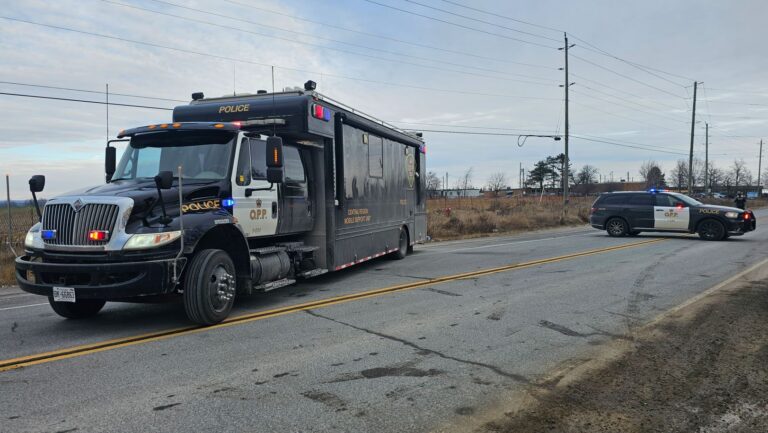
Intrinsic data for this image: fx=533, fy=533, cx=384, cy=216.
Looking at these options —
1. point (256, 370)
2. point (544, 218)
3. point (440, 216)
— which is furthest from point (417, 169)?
point (544, 218)

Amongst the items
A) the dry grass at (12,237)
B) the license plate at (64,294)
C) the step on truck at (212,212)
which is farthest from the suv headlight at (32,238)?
the dry grass at (12,237)

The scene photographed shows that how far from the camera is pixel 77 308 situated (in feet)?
22.4

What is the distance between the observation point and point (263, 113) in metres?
8.28

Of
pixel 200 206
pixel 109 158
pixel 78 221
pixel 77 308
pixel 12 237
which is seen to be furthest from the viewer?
pixel 12 237

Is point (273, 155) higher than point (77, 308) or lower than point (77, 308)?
higher

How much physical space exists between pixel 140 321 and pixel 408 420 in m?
4.43

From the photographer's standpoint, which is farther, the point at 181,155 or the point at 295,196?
the point at 295,196

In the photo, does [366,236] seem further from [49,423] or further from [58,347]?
[49,423]

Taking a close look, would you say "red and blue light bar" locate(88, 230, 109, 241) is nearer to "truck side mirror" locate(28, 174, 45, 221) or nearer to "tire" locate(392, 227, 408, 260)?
"truck side mirror" locate(28, 174, 45, 221)

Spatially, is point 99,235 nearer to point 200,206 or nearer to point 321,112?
point 200,206

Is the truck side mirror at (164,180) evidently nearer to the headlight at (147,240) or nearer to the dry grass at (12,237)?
the headlight at (147,240)

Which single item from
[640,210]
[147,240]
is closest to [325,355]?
[147,240]

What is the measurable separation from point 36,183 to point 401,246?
8.59m

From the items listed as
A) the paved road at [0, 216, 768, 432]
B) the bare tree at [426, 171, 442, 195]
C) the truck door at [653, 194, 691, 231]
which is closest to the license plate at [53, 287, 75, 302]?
the paved road at [0, 216, 768, 432]
